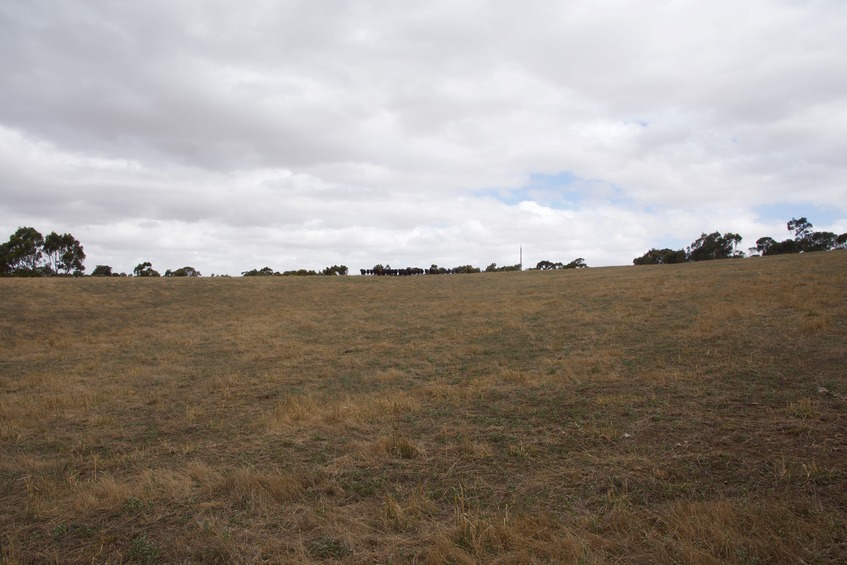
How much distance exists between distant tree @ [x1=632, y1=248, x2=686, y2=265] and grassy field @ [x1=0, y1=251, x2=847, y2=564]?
6082 centimetres

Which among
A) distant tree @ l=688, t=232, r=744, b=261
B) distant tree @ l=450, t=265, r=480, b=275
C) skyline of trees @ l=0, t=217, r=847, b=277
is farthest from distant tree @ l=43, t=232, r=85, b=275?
distant tree @ l=688, t=232, r=744, b=261

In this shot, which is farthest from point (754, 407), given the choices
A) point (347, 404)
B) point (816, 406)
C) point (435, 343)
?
point (435, 343)

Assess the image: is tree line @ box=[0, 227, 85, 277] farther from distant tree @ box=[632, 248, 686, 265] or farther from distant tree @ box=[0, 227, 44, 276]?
distant tree @ box=[632, 248, 686, 265]

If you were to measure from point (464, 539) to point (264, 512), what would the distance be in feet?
7.90

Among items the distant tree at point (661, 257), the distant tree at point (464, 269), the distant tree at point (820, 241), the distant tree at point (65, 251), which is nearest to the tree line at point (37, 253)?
the distant tree at point (65, 251)

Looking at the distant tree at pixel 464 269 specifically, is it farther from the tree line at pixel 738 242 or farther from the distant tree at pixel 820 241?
the distant tree at pixel 820 241

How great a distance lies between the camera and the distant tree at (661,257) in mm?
74875

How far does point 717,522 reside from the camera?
4.52m

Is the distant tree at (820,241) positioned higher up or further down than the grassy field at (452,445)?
higher up

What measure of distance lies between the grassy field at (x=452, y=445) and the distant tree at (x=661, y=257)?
60822 mm

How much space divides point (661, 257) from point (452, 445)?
264ft

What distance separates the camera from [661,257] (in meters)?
78.0

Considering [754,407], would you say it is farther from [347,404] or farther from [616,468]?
[347,404]

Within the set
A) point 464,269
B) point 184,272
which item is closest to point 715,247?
point 464,269
